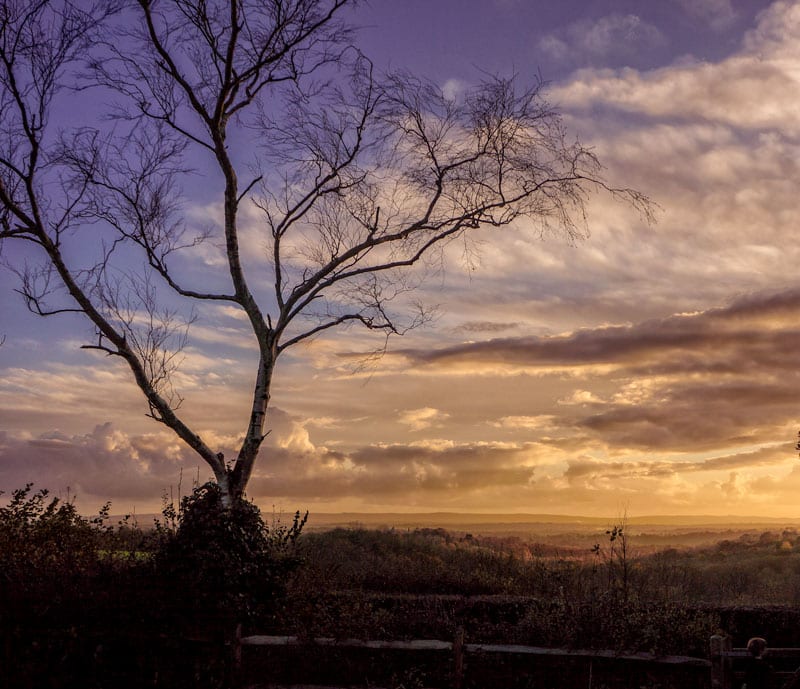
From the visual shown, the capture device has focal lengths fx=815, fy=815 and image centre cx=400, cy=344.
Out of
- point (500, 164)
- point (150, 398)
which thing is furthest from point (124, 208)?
point (500, 164)

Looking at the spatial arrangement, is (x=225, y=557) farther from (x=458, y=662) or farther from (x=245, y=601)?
(x=458, y=662)

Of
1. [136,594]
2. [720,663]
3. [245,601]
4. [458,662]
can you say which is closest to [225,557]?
[245,601]

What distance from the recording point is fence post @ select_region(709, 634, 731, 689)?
9875 mm

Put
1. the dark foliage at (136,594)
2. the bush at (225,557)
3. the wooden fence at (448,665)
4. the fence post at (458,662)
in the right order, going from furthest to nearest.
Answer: the bush at (225,557), the wooden fence at (448,665), the fence post at (458,662), the dark foliage at (136,594)

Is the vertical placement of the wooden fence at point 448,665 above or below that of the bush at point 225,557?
below

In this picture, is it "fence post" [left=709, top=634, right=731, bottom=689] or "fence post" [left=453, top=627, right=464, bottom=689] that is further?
"fence post" [left=453, top=627, right=464, bottom=689]

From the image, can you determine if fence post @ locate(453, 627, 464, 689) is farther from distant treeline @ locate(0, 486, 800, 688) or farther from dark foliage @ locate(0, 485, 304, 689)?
dark foliage @ locate(0, 485, 304, 689)

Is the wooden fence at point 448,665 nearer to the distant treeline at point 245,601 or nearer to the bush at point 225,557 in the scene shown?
the distant treeline at point 245,601

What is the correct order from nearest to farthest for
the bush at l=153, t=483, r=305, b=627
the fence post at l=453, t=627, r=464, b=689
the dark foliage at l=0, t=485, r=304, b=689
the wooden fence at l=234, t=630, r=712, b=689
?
the dark foliage at l=0, t=485, r=304, b=689, the fence post at l=453, t=627, r=464, b=689, the wooden fence at l=234, t=630, r=712, b=689, the bush at l=153, t=483, r=305, b=627

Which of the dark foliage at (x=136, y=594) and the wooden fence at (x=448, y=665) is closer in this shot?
the dark foliage at (x=136, y=594)

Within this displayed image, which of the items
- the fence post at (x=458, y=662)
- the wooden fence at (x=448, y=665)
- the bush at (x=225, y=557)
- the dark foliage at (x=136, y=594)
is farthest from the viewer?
the bush at (x=225, y=557)

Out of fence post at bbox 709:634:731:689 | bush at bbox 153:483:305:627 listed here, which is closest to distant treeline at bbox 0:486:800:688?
bush at bbox 153:483:305:627

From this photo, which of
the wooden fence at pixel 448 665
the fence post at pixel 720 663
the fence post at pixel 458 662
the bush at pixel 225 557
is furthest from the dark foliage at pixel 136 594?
the fence post at pixel 720 663

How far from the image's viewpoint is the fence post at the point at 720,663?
9875mm
